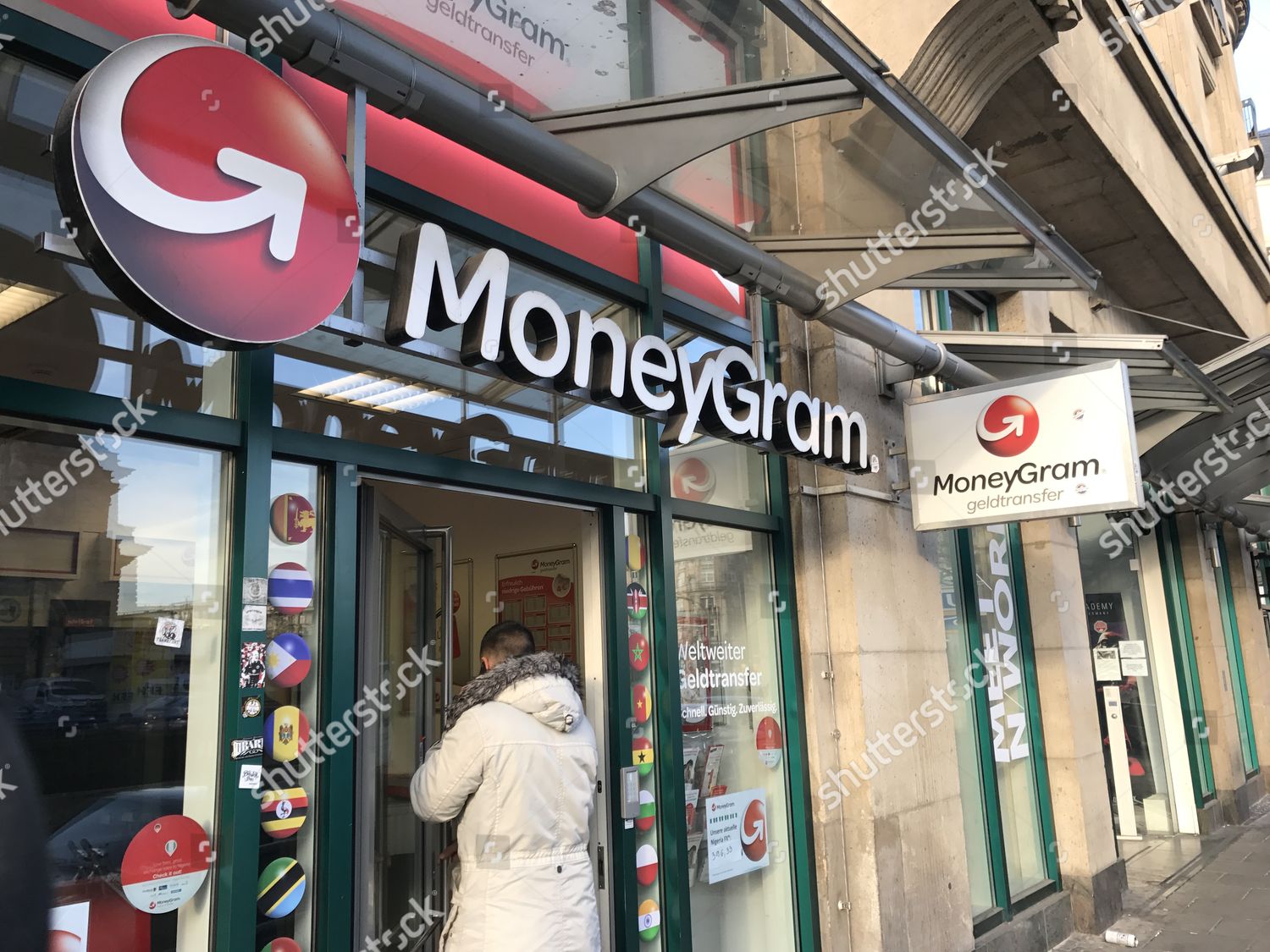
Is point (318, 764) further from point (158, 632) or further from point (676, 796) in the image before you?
point (676, 796)

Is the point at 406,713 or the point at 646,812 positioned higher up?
the point at 406,713

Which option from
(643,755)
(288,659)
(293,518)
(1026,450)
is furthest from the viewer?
(1026,450)

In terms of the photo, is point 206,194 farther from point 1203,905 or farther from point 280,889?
point 1203,905

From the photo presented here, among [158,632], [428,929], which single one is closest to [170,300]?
[158,632]

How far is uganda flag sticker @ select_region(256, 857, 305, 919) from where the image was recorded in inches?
111

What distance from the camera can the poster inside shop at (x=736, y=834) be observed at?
459cm

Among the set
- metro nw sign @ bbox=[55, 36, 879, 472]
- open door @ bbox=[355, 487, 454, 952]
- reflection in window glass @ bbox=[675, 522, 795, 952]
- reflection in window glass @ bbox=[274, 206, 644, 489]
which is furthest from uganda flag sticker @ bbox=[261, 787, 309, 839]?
reflection in window glass @ bbox=[675, 522, 795, 952]

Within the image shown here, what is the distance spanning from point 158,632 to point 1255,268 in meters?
12.2

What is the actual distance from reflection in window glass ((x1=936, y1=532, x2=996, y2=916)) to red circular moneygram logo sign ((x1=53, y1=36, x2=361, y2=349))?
484 centimetres

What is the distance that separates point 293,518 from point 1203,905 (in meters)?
7.51

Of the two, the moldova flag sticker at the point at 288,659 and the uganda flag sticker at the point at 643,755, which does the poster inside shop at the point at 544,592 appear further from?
the moldova flag sticker at the point at 288,659

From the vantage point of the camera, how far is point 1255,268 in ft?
35.8

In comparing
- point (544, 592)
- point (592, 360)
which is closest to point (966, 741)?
point (544, 592)

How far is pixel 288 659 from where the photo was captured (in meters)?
2.96
